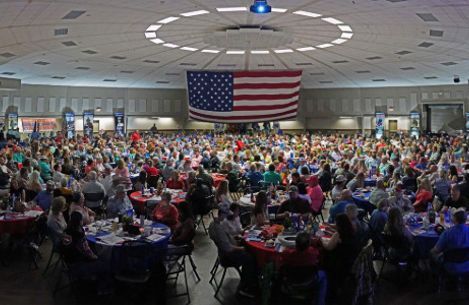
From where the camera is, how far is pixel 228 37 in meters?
12.7

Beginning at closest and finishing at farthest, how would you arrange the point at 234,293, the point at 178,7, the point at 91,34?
the point at 234,293 → the point at 178,7 → the point at 91,34

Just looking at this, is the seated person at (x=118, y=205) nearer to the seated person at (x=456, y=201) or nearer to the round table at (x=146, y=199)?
the round table at (x=146, y=199)

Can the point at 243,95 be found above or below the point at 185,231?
above

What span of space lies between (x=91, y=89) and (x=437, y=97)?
23722 mm

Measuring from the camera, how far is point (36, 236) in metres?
7.62

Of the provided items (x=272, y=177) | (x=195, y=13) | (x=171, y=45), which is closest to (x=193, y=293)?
(x=272, y=177)

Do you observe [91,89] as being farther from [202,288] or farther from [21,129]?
[202,288]

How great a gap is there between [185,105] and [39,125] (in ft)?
36.1

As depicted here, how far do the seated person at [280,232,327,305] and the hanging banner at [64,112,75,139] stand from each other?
25.0m

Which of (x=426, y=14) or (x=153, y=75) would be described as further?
(x=153, y=75)

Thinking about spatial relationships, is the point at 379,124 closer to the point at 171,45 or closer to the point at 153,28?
the point at 171,45

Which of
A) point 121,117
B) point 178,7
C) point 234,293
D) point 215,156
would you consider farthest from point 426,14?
point 121,117

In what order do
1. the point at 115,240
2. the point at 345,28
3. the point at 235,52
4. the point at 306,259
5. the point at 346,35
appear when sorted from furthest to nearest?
1. the point at 235,52
2. the point at 346,35
3. the point at 345,28
4. the point at 115,240
5. the point at 306,259

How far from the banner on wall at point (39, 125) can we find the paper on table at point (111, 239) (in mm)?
22560
